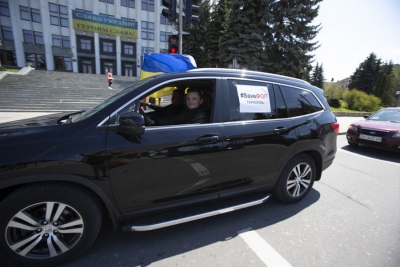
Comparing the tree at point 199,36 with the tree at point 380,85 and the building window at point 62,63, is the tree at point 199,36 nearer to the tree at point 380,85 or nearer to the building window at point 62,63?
the building window at point 62,63

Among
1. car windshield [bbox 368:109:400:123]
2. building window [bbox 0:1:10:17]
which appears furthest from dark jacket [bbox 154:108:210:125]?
building window [bbox 0:1:10:17]

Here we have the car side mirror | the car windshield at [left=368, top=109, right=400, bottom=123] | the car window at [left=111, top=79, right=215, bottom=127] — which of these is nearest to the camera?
the car side mirror

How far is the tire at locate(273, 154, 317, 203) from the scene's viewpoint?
114 inches

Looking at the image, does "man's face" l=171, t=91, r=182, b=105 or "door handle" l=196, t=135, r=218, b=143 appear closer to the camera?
"door handle" l=196, t=135, r=218, b=143

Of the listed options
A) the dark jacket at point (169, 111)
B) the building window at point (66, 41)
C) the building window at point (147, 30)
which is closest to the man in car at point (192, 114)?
the dark jacket at point (169, 111)

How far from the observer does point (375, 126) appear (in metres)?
6.16

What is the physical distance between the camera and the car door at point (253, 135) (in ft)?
7.79

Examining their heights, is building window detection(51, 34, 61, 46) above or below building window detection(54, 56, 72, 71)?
above

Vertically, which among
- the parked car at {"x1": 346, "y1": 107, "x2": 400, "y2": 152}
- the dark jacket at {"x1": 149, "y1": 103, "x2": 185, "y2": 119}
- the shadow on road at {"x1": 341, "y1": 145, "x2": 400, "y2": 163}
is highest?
the dark jacket at {"x1": 149, "y1": 103, "x2": 185, "y2": 119}

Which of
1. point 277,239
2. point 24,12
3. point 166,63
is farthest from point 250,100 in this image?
point 24,12

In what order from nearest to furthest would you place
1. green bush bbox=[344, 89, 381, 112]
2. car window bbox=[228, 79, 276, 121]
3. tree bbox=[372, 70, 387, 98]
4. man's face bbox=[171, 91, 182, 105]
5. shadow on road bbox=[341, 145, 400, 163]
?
1. car window bbox=[228, 79, 276, 121]
2. man's face bbox=[171, 91, 182, 105]
3. shadow on road bbox=[341, 145, 400, 163]
4. green bush bbox=[344, 89, 381, 112]
5. tree bbox=[372, 70, 387, 98]

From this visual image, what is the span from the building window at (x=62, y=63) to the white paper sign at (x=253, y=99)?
37190 millimetres

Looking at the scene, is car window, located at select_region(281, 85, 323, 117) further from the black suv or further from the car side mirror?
the car side mirror

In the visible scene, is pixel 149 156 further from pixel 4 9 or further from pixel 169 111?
pixel 4 9
